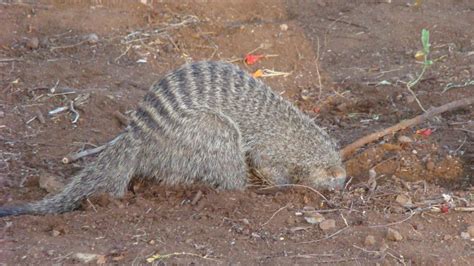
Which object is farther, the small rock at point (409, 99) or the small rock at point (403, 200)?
the small rock at point (409, 99)

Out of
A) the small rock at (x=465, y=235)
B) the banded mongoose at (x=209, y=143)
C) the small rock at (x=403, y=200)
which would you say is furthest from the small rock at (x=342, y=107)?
the small rock at (x=465, y=235)

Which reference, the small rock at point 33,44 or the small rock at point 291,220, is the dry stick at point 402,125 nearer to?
the small rock at point 291,220

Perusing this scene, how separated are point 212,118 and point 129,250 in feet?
3.98

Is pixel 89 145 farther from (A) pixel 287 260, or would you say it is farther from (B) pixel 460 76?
(B) pixel 460 76

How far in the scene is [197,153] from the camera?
4.37 metres

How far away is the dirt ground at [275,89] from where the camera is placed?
11.6ft

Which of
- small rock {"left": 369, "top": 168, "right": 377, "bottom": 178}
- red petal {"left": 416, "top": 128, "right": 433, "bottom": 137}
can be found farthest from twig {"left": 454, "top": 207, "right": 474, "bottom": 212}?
red petal {"left": 416, "top": 128, "right": 433, "bottom": 137}

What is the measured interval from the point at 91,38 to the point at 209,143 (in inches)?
86.2

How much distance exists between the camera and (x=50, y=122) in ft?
16.4

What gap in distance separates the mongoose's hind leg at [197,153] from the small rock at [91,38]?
6.77 feet

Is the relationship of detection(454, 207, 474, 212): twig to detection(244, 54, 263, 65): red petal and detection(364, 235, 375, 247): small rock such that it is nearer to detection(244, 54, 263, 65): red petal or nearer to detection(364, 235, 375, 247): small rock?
detection(364, 235, 375, 247): small rock

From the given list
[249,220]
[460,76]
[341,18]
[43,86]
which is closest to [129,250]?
[249,220]

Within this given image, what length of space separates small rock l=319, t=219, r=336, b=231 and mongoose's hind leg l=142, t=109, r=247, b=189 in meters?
0.84

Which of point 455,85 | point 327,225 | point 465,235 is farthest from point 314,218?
point 455,85
